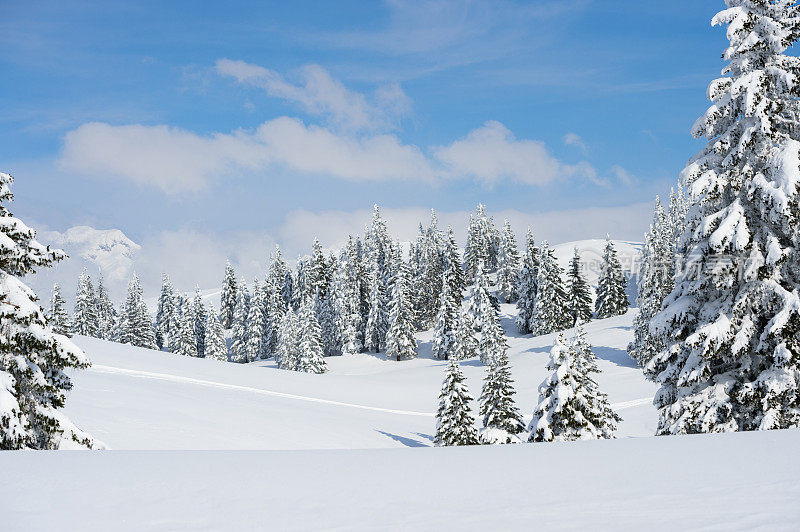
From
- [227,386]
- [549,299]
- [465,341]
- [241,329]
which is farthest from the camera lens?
[241,329]

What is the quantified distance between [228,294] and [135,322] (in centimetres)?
2352

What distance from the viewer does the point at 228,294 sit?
106m

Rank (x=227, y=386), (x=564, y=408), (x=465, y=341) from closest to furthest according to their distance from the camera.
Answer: (x=564, y=408) → (x=227, y=386) → (x=465, y=341)

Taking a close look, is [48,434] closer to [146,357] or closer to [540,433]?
[540,433]

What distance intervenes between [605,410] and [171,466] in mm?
21775

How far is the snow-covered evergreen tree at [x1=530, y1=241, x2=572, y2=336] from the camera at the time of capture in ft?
237

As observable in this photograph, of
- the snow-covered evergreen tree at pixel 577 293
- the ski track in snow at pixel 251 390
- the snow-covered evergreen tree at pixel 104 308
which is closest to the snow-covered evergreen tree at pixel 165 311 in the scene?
the snow-covered evergreen tree at pixel 104 308

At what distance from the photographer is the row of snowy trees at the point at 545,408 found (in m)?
19.4

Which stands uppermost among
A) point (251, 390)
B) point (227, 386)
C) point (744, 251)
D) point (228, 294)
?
point (228, 294)

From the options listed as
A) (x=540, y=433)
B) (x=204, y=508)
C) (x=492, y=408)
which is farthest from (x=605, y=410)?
(x=204, y=508)

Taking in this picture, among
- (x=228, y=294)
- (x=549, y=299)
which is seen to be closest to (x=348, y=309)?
(x=549, y=299)

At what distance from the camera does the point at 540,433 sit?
1938cm

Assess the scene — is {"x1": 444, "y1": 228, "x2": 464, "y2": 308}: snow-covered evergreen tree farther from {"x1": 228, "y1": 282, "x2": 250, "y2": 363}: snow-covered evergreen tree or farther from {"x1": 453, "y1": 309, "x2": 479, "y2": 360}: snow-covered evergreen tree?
{"x1": 228, "y1": 282, "x2": 250, "y2": 363}: snow-covered evergreen tree

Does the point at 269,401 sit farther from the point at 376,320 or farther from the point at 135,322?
the point at 135,322
